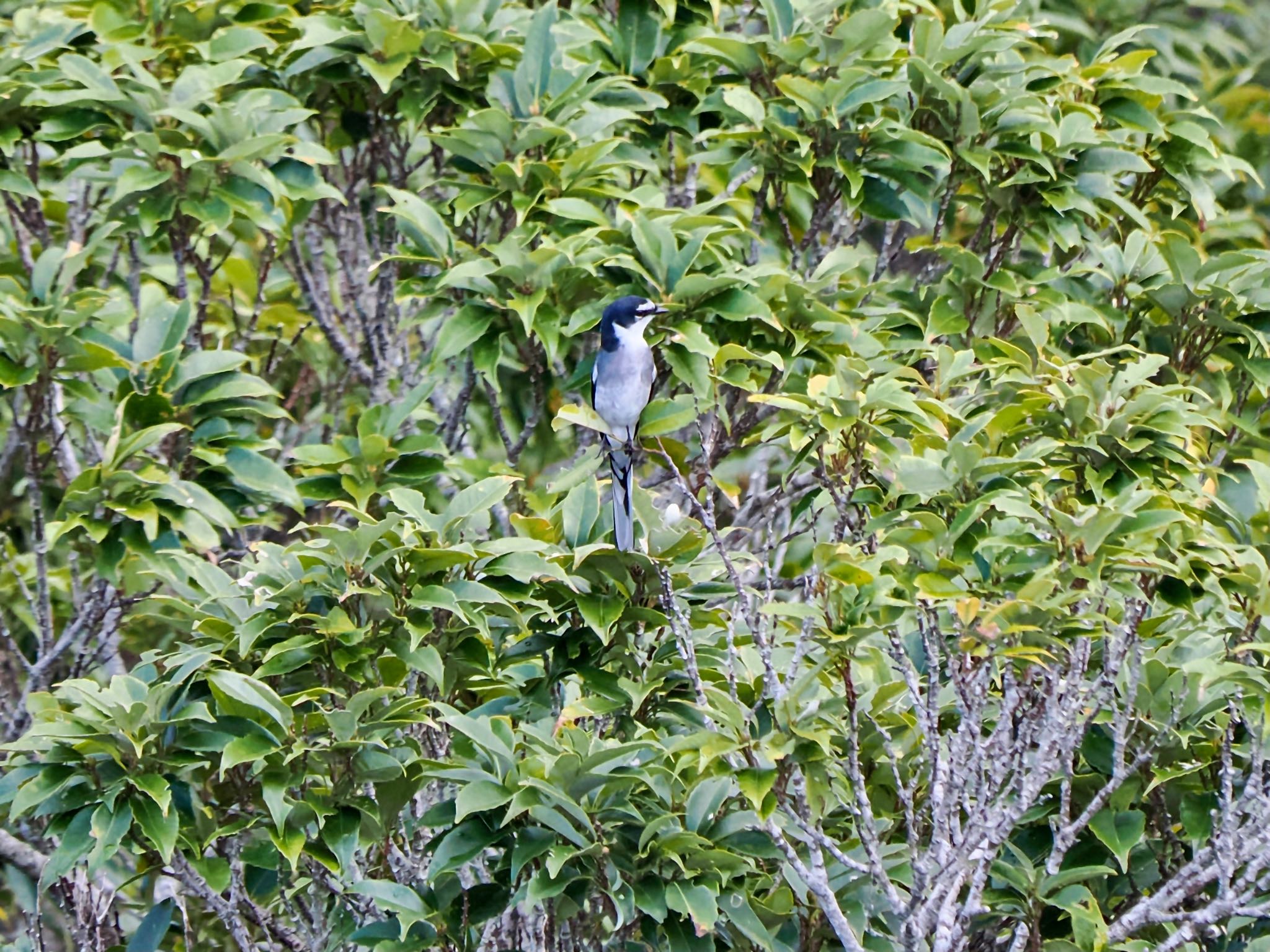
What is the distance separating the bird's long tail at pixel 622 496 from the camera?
3310 mm

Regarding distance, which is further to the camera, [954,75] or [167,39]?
[167,39]

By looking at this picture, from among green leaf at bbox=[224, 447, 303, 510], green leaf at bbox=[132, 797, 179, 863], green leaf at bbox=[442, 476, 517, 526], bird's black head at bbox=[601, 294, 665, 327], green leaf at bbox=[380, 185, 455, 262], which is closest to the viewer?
green leaf at bbox=[132, 797, 179, 863]

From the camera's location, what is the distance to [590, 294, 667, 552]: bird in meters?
3.78

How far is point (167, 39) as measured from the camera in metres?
4.76

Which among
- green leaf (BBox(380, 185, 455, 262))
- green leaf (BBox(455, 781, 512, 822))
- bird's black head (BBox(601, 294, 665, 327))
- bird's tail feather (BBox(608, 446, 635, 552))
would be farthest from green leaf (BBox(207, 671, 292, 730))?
green leaf (BBox(380, 185, 455, 262))

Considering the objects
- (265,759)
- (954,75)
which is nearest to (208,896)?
(265,759)

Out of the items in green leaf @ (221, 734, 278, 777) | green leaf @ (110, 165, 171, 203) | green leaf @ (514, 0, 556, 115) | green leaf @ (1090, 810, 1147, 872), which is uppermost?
green leaf @ (514, 0, 556, 115)

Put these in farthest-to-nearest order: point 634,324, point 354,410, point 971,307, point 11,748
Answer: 1. point 354,410
2. point 971,307
3. point 634,324
4. point 11,748

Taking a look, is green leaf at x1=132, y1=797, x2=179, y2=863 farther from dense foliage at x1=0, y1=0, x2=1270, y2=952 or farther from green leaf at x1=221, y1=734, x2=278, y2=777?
green leaf at x1=221, y1=734, x2=278, y2=777

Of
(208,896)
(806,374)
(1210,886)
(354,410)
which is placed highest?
(806,374)

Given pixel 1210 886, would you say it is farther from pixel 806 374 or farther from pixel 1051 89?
pixel 1051 89

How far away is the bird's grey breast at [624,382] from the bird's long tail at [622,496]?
0.09 metres

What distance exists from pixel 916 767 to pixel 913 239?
1.76 m

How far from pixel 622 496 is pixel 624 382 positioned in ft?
1.91
